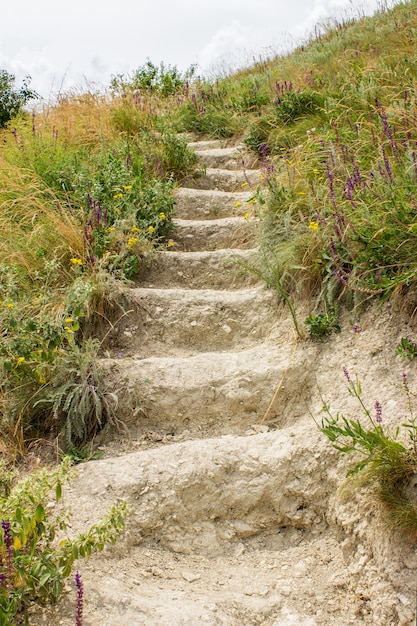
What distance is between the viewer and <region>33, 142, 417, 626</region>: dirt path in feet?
8.36

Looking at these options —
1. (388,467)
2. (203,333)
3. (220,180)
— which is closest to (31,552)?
(388,467)

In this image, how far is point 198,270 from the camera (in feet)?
17.2

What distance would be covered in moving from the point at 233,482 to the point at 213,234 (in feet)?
10.0

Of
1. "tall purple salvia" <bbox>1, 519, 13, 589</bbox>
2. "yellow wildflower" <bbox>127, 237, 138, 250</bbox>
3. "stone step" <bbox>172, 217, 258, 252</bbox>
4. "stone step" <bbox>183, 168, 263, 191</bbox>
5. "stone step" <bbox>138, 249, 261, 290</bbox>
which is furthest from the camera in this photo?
"stone step" <bbox>183, 168, 263, 191</bbox>

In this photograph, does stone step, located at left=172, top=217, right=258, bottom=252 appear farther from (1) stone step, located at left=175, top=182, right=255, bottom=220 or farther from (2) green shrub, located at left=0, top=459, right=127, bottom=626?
(2) green shrub, located at left=0, top=459, right=127, bottom=626

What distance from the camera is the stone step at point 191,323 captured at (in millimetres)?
4414

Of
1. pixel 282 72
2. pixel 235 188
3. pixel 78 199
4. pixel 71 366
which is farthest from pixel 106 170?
pixel 282 72

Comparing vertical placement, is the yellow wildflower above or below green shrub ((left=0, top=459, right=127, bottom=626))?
above

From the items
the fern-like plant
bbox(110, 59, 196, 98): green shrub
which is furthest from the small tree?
the fern-like plant

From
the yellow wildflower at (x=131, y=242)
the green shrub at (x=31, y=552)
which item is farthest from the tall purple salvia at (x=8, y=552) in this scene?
the yellow wildflower at (x=131, y=242)

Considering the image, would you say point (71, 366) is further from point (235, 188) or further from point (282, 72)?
point (282, 72)

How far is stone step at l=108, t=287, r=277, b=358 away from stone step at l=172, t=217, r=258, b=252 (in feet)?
3.16

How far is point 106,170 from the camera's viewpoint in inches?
231

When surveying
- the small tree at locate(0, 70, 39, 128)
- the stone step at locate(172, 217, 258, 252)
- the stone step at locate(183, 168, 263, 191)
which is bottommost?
the stone step at locate(172, 217, 258, 252)
